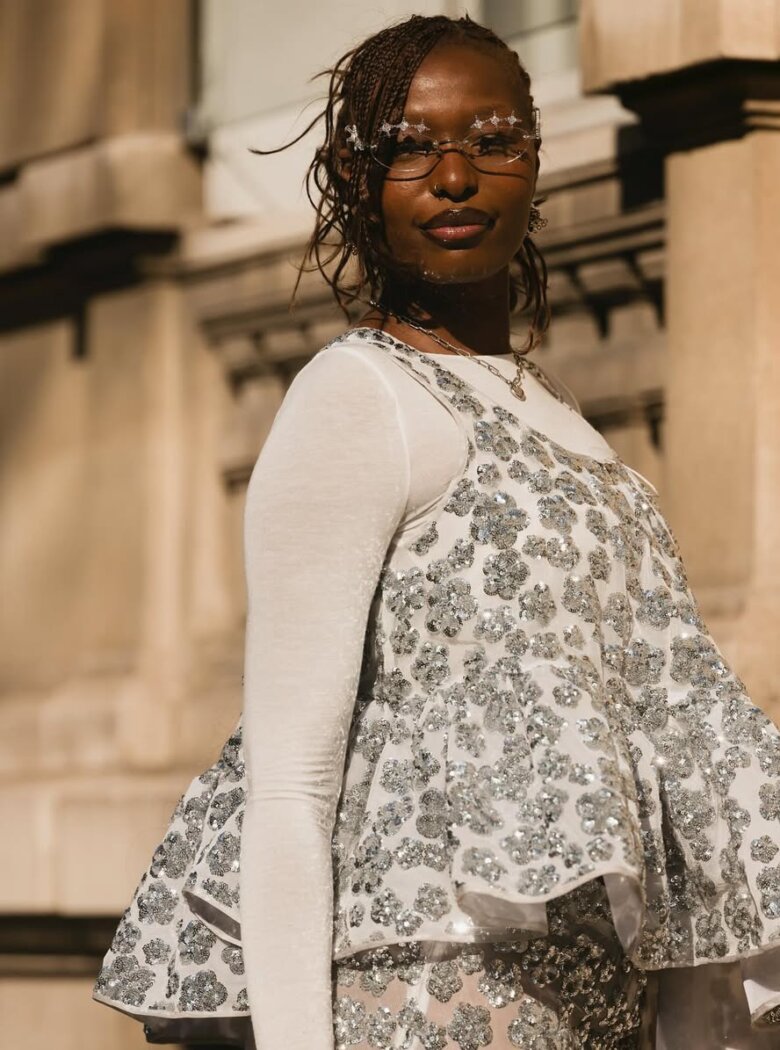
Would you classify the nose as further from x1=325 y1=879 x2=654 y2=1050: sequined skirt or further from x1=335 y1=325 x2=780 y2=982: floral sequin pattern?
x1=325 y1=879 x2=654 y2=1050: sequined skirt

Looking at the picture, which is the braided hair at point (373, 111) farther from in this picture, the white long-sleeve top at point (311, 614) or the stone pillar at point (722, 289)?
the stone pillar at point (722, 289)

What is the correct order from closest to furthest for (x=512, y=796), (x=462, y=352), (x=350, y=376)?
(x=512, y=796), (x=350, y=376), (x=462, y=352)

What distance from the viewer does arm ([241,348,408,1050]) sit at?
2.46 meters

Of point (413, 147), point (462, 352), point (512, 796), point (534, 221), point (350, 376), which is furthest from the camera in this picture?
point (534, 221)

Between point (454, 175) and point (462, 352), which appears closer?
point (454, 175)

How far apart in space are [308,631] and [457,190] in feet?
1.73

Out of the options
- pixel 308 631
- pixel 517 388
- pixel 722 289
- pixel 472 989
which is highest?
pixel 722 289

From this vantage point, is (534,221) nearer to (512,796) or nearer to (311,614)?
(311,614)

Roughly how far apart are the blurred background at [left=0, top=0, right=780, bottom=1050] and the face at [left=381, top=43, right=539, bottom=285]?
2649 millimetres

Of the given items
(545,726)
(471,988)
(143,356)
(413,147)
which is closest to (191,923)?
(471,988)

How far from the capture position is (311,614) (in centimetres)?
251

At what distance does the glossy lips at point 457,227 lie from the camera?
2.67 m

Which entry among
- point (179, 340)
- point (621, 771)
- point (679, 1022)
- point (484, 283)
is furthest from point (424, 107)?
point (179, 340)

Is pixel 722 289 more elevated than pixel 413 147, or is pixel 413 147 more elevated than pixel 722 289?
pixel 413 147
